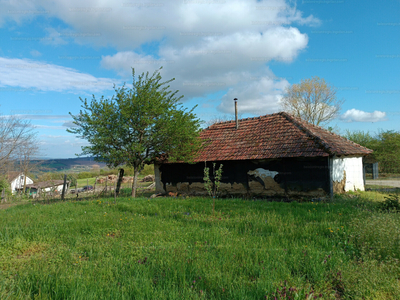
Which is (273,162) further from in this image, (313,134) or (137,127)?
(137,127)

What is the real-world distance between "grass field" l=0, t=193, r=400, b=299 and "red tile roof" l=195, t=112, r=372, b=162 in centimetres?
549

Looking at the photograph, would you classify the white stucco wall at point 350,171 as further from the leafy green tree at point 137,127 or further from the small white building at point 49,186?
the small white building at point 49,186

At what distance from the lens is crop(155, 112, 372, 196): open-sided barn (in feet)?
40.8

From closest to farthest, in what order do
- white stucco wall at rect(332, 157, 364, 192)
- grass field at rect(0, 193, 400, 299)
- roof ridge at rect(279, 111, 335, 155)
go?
grass field at rect(0, 193, 400, 299), roof ridge at rect(279, 111, 335, 155), white stucco wall at rect(332, 157, 364, 192)

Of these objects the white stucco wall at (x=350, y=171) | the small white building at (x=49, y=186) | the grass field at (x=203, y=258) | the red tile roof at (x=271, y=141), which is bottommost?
the small white building at (x=49, y=186)

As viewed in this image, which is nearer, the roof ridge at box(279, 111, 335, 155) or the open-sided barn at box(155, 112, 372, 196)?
the roof ridge at box(279, 111, 335, 155)

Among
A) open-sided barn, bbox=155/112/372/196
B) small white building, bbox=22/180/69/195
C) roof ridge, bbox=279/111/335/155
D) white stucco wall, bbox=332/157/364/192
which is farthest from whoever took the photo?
small white building, bbox=22/180/69/195

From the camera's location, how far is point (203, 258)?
14.3 feet

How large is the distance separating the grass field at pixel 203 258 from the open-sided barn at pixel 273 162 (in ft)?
17.2

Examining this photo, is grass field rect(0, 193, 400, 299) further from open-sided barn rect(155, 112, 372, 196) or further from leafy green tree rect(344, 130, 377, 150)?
leafy green tree rect(344, 130, 377, 150)

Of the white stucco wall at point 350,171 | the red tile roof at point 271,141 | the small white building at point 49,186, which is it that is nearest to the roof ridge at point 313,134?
the red tile roof at point 271,141

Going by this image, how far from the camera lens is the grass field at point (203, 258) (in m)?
3.40

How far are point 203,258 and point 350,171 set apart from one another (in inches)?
530

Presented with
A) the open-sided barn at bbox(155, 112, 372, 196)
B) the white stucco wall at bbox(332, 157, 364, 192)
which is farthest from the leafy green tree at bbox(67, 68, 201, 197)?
the white stucco wall at bbox(332, 157, 364, 192)
